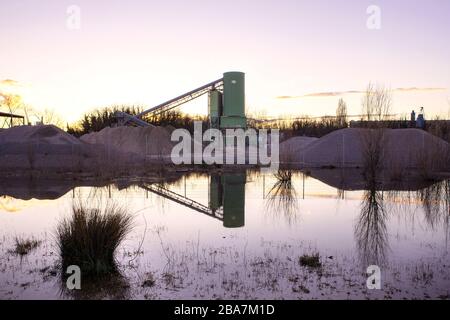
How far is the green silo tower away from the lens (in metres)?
35.2

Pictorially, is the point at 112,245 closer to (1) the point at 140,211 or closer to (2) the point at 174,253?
(2) the point at 174,253

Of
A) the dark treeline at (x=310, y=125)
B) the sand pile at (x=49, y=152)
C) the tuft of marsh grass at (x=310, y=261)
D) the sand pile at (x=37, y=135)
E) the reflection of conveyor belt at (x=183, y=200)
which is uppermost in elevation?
the dark treeline at (x=310, y=125)

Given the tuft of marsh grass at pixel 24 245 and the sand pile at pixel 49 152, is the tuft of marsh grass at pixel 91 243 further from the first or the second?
the sand pile at pixel 49 152

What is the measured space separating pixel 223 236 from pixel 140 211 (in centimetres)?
339

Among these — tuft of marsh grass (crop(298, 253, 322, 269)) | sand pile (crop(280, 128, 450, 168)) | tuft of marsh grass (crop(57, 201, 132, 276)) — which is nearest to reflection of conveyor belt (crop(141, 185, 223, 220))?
tuft of marsh grass (crop(298, 253, 322, 269))

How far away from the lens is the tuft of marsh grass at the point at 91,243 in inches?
226

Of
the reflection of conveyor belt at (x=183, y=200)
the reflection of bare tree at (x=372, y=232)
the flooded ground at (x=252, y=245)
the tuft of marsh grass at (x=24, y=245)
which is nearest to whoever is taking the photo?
the flooded ground at (x=252, y=245)

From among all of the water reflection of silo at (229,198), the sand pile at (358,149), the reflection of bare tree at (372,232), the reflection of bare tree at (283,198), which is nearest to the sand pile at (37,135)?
the water reflection of silo at (229,198)

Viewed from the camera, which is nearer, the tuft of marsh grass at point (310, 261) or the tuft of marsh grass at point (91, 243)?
the tuft of marsh grass at point (91, 243)

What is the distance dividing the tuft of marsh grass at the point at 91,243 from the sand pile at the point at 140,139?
103 feet

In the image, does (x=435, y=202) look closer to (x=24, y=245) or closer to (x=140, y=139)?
(x=24, y=245)

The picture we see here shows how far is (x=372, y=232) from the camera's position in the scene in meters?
8.23

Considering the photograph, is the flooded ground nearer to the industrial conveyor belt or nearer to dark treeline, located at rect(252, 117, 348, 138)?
the industrial conveyor belt
